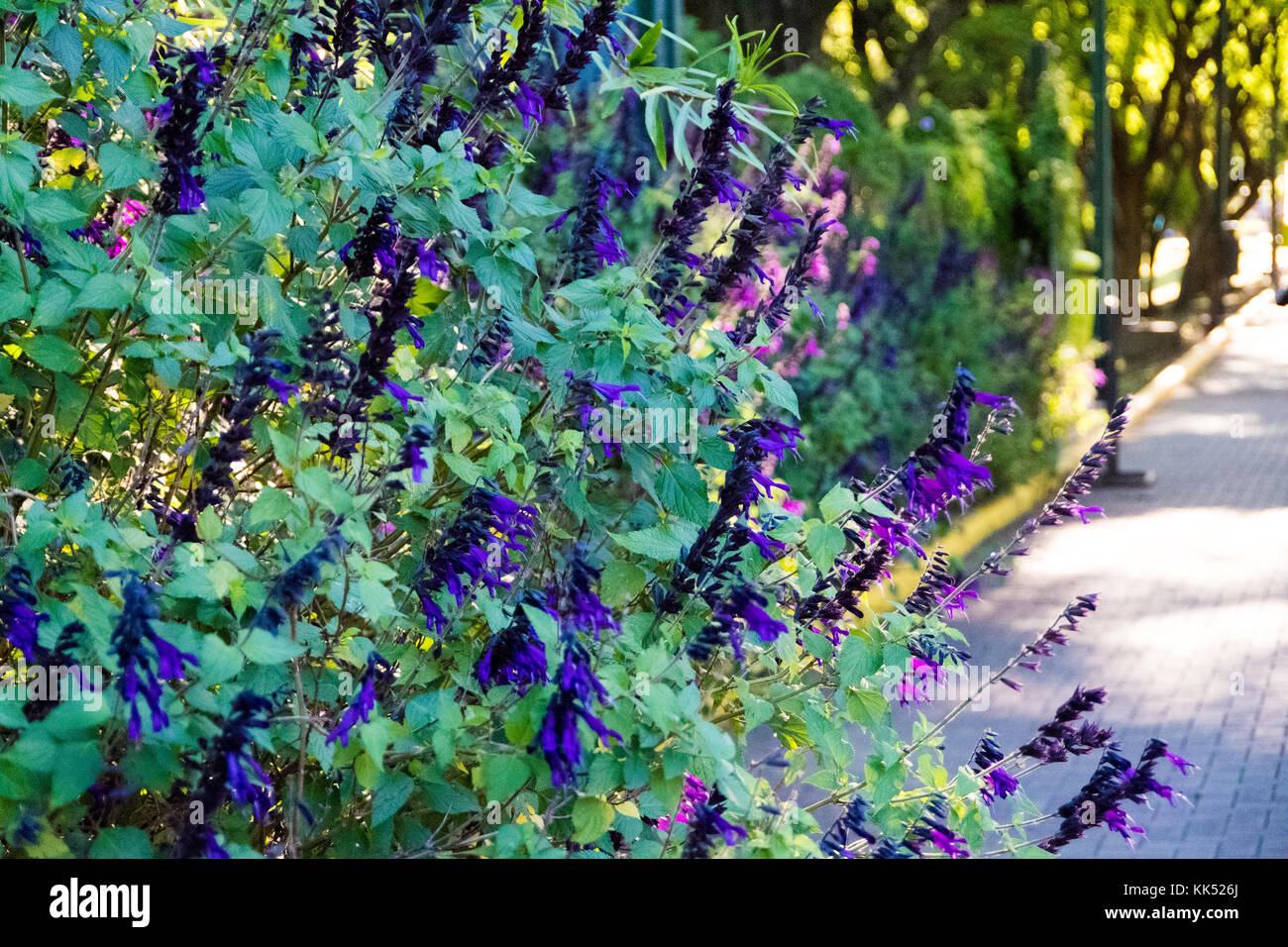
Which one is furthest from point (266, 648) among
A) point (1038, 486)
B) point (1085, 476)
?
point (1038, 486)

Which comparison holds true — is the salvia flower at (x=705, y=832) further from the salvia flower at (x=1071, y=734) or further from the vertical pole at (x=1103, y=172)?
the vertical pole at (x=1103, y=172)

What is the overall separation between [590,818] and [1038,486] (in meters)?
11.9

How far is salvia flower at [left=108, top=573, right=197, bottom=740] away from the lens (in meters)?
1.76

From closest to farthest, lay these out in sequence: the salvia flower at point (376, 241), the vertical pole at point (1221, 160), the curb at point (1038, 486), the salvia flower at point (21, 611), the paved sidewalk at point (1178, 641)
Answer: the salvia flower at point (21, 611) < the salvia flower at point (376, 241) < the paved sidewalk at point (1178, 641) < the curb at point (1038, 486) < the vertical pole at point (1221, 160)

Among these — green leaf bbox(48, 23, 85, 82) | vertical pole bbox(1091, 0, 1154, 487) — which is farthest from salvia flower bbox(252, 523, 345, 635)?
vertical pole bbox(1091, 0, 1154, 487)

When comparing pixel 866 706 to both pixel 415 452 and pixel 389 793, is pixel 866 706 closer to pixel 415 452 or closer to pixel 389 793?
pixel 389 793

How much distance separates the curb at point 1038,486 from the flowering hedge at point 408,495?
0.39 metres

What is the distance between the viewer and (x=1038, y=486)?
13562 mm

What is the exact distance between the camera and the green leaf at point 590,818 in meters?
2.21

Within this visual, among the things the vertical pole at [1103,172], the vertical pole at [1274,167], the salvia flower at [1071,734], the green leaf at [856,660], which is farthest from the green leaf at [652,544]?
the vertical pole at [1274,167]

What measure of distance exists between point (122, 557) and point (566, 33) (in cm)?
134

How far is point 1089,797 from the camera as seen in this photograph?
8.43ft

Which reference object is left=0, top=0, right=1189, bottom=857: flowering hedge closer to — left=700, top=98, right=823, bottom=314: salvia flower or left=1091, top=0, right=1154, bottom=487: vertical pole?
left=700, top=98, right=823, bottom=314: salvia flower
